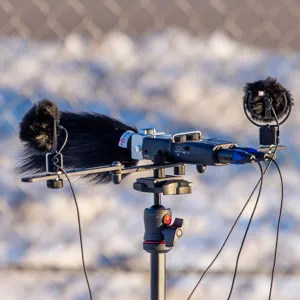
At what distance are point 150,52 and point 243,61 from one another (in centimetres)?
17

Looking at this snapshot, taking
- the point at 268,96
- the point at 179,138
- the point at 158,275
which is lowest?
the point at 158,275

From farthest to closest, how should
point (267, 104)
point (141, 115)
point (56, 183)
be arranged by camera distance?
point (141, 115), point (267, 104), point (56, 183)

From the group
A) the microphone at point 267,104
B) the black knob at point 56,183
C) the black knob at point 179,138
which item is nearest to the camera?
the black knob at point 56,183

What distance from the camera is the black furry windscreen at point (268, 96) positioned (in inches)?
48.1

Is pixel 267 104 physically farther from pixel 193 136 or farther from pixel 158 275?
pixel 158 275

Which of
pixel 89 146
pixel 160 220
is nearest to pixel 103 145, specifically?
pixel 89 146

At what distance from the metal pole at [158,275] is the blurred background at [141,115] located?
8.2 inches

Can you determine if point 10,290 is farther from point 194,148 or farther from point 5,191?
point 194,148

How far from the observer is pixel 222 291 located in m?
1.41

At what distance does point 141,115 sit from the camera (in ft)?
4.34

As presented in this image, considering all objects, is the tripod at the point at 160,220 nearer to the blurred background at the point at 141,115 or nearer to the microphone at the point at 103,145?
the microphone at the point at 103,145

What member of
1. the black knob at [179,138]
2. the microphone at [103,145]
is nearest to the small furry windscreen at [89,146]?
the microphone at [103,145]

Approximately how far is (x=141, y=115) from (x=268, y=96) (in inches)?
9.0

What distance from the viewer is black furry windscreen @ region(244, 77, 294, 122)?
1.22 m
